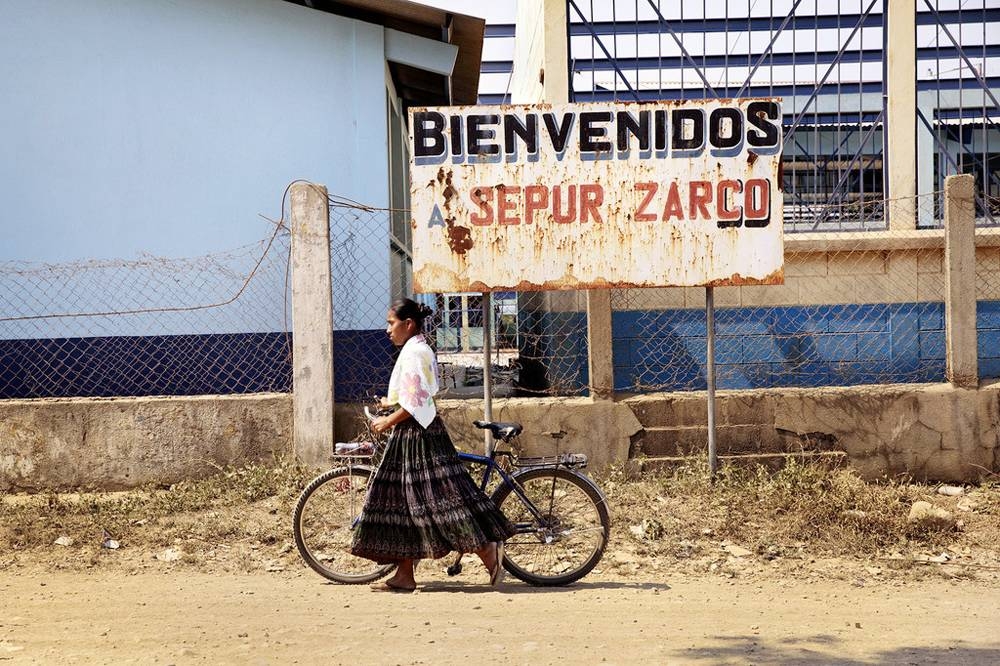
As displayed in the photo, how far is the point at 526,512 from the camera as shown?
488 cm

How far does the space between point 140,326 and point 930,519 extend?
6.89 m

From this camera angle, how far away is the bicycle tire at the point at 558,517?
4.85 metres

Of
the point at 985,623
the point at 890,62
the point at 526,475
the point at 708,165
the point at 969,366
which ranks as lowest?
the point at 985,623

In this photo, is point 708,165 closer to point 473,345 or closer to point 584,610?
point 473,345

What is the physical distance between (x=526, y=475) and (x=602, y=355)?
2085 mm

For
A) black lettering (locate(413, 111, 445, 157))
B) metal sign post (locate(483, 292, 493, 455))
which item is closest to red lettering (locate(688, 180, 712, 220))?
metal sign post (locate(483, 292, 493, 455))

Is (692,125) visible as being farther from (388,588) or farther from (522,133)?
(388,588)

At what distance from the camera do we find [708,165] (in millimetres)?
6465

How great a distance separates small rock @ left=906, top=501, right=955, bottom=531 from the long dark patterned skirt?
9.60 ft

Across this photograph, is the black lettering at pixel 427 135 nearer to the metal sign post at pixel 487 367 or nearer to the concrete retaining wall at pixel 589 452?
the metal sign post at pixel 487 367

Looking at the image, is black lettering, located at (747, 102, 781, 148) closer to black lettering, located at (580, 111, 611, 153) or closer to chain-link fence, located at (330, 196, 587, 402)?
black lettering, located at (580, 111, 611, 153)

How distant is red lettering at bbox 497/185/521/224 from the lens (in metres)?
6.45

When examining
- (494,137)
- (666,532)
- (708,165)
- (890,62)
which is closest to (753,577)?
(666,532)

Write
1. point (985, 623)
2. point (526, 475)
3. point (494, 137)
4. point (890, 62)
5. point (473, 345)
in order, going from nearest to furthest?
point (985, 623)
point (526, 475)
point (494, 137)
point (473, 345)
point (890, 62)
